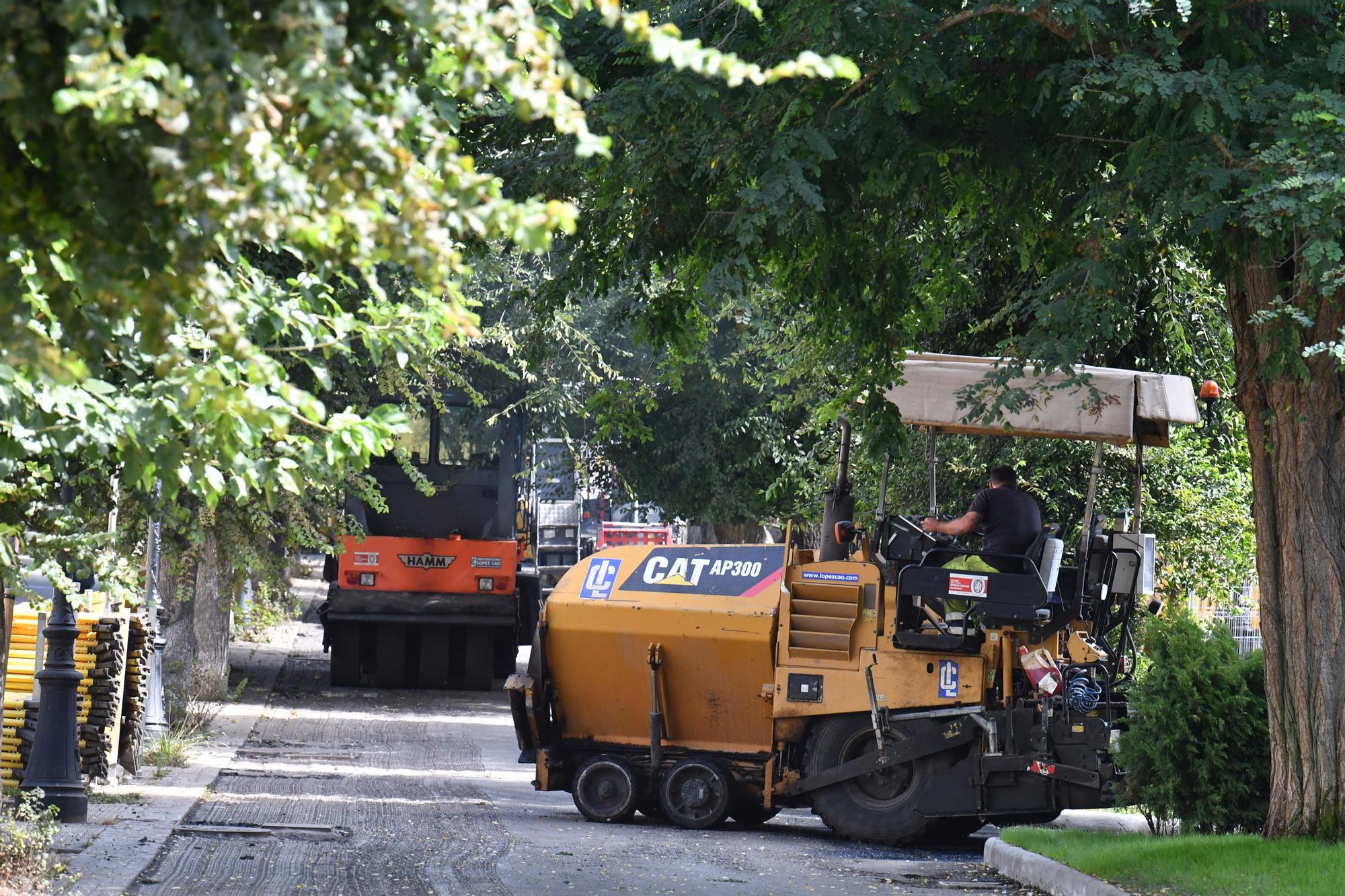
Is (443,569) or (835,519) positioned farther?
(443,569)

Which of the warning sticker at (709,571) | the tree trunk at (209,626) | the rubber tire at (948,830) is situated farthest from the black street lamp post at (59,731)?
the tree trunk at (209,626)

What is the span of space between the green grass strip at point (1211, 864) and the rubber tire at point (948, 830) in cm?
167

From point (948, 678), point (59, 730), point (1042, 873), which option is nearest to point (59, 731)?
point (59, 730)

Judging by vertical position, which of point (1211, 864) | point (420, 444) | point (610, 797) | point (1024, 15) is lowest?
point (610, 797)

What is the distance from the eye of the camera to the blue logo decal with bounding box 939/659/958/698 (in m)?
10.4

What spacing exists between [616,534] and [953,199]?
32.3m

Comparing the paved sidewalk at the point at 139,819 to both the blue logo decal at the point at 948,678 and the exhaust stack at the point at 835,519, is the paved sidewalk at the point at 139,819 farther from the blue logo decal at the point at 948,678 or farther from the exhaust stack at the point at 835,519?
the blue logo decal at the point at 948,678

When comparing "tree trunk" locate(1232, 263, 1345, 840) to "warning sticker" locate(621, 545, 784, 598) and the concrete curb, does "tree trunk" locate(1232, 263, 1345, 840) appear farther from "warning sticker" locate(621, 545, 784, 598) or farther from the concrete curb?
"warning sticker" locate(621, 545, 784, 598)

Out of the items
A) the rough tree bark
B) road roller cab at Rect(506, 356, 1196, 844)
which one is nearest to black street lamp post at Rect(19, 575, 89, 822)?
road roller cab at Rect(506, 356, 1196, 844)

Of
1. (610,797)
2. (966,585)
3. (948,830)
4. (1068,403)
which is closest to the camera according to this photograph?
(966,585)

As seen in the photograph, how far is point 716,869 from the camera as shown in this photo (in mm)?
9320

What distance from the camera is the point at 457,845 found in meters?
9.83

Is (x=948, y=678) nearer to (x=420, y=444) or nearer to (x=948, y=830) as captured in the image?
(x=948, y=830)

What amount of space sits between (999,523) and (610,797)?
358 cm
